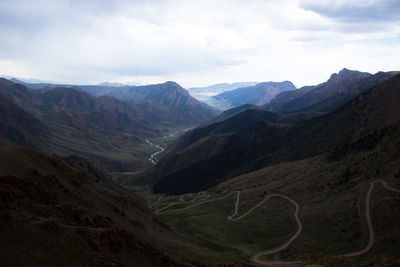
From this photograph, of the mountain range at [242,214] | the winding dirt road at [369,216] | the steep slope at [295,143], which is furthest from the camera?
the steep slope at [295,143]

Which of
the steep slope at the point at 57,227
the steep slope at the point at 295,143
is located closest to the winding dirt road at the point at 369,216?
the steep slope at the point at 57,227

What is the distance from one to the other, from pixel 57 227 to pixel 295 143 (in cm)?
12536

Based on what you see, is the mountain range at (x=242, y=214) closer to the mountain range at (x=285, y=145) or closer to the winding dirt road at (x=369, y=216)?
the winding dirt road at (x=369, y=216)

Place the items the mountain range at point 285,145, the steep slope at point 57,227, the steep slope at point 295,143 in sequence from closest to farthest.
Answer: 1. the steep slope at point 57,227
2. the steep slope at point 295,143
3. the mountain range at point 285,145

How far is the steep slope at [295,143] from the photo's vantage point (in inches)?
4289

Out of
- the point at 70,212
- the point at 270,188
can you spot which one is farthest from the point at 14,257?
the point at 270,188

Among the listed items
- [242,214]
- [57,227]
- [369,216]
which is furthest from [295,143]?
[57,227]

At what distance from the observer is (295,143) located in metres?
141

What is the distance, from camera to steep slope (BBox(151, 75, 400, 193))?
357 feet

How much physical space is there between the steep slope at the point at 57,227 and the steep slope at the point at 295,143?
77.1m

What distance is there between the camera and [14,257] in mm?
23453

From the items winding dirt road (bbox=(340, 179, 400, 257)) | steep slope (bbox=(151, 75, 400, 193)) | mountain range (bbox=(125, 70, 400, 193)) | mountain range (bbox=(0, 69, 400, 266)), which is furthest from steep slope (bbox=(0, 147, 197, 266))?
mountain range (bbox=(125, 70, 400, 193))

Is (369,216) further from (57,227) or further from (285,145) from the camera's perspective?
(285,145)

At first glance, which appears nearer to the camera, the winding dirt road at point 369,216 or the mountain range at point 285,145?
the winding dirt road at point 369,216
